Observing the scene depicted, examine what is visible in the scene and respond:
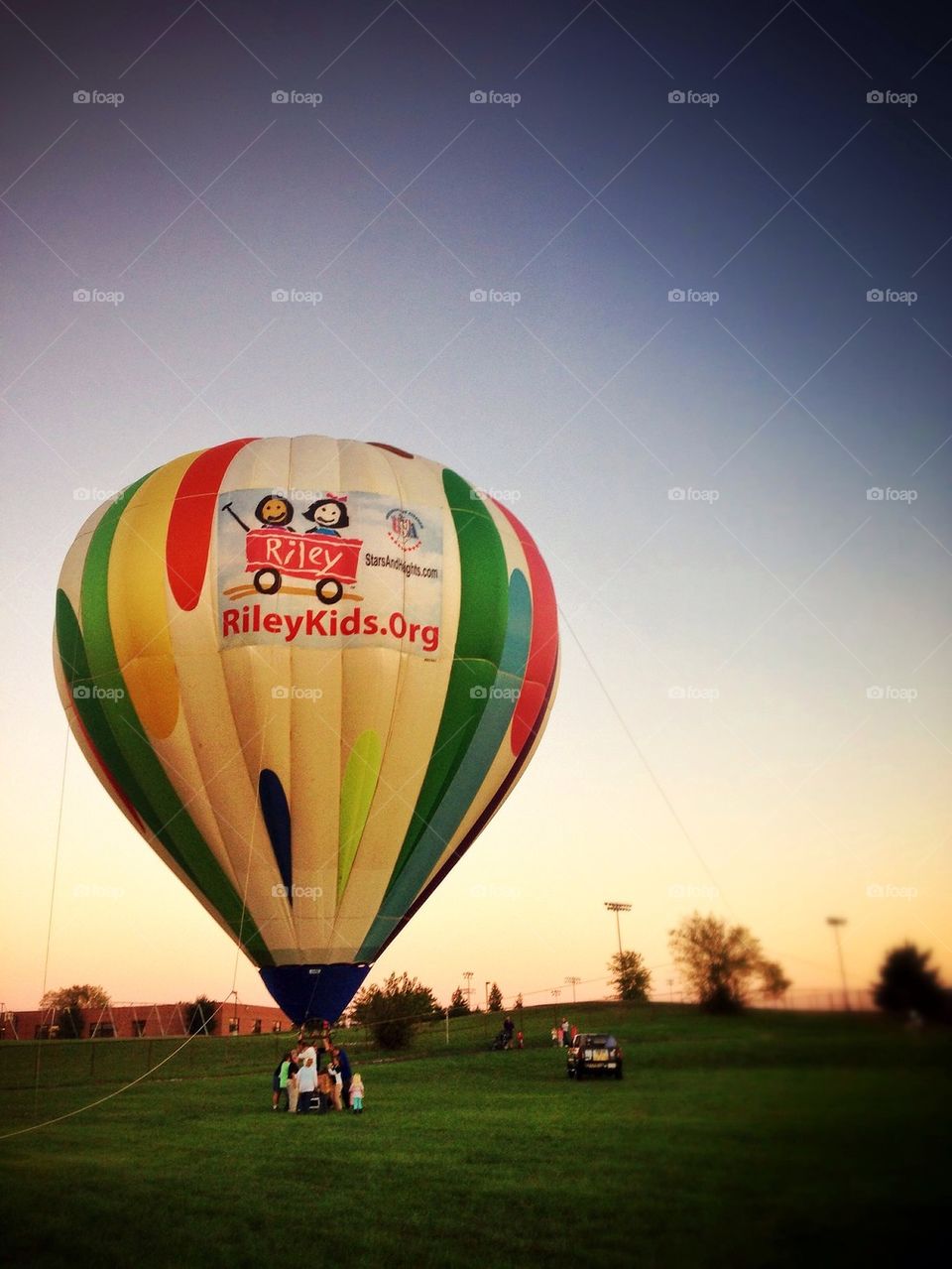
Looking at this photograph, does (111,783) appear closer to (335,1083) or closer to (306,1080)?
(306,1080)

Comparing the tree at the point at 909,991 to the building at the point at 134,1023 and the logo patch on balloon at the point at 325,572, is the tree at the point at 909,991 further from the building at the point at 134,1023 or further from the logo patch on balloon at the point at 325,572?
the building at the point at 134,1023

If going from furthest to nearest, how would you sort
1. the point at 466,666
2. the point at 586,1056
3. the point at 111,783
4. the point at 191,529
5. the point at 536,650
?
the point at 536,650, the point at 586,1056, the point at 111,783, the point at 466,666, the point at 191,529

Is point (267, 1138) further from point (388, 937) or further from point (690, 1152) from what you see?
point (690, 1152)

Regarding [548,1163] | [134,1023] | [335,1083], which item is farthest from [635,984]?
[134,1023]

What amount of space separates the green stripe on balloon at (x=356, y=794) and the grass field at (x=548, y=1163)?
4.22 metres

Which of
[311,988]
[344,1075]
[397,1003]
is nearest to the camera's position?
[311,988]

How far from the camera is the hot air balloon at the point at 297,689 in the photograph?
1998cm

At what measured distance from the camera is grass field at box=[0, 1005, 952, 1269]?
2596 mm

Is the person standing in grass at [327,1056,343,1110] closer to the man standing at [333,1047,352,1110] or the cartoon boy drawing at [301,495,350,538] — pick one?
the man standing at [333,1047,352,1110]

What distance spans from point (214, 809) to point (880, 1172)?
60.8 feet

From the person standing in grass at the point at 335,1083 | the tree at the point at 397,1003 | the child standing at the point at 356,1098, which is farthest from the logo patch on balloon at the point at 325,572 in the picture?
the tree at the point at 397,1003

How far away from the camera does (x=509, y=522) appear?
24.0 metres

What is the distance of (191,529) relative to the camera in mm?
20906

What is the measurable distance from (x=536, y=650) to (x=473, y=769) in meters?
2.86
